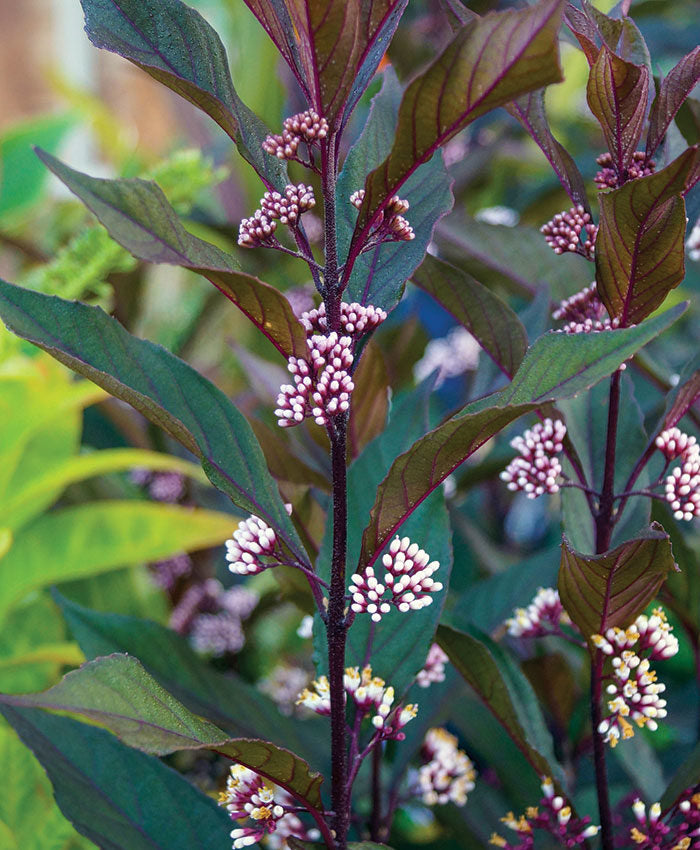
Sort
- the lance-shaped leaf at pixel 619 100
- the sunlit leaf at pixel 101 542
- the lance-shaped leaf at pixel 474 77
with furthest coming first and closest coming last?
the sunlit leaf at pixel 101 542 → the lance-shaped leaf at pixel 619 100 → the lance-shaped leaf at pixel 474 77

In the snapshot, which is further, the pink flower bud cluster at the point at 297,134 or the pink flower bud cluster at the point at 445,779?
the pink flower bud cluster at the point at 445,779

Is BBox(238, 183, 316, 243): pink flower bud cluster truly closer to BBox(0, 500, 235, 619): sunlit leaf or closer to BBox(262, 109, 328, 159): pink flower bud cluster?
BBox(262, 109, 328, 159): pink flower bud cluster

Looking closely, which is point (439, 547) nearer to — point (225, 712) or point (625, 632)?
point (625, 632)

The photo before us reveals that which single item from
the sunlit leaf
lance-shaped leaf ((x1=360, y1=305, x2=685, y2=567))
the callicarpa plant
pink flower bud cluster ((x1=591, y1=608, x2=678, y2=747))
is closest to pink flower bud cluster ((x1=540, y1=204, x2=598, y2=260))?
the callicarpa plant

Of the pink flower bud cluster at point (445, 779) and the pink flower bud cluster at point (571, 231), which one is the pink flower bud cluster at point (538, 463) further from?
the pink flower bud cluster at point (445, 779)

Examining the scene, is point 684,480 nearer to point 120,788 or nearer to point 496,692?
point 496,692

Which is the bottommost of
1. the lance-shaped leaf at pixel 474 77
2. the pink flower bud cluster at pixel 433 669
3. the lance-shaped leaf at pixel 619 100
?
the pink flower bud cluster at pixel 433 669

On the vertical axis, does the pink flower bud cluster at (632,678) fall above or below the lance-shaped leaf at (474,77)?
below

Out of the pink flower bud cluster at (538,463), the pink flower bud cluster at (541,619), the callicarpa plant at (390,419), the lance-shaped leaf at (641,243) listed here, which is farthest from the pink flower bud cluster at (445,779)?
the lance-shaped leaf at (641,243)

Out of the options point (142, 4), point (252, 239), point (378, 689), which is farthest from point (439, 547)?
point (142, 4)
